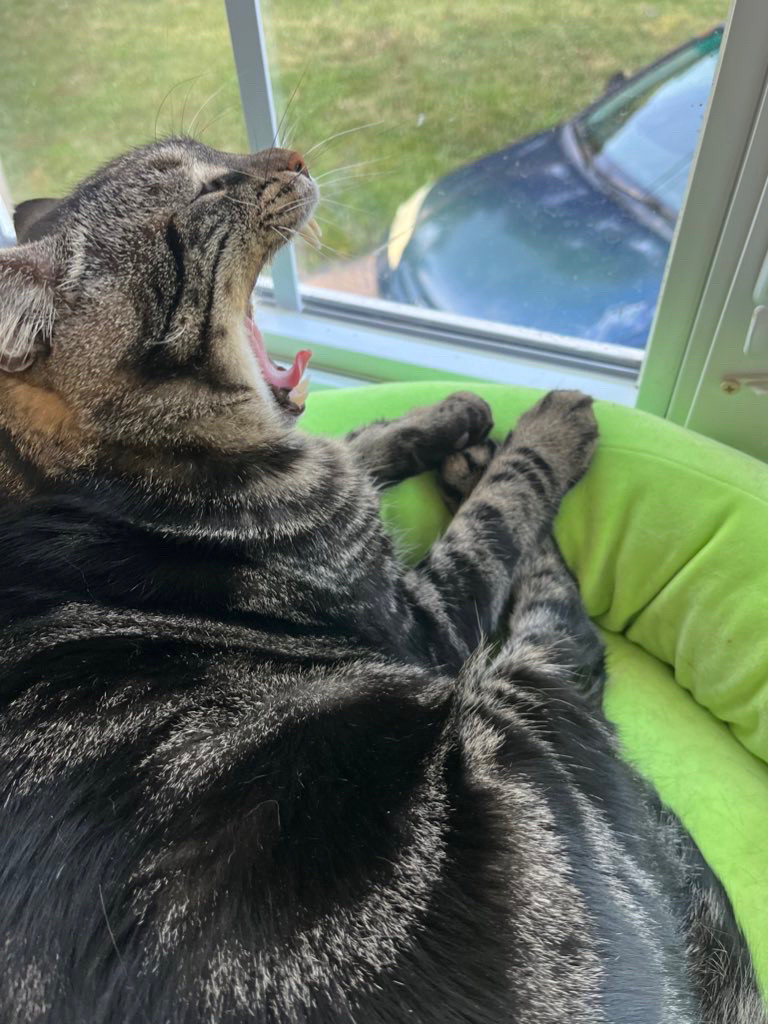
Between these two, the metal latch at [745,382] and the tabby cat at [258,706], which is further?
the metal latch at [745,382]

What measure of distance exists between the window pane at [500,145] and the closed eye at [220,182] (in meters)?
0.40

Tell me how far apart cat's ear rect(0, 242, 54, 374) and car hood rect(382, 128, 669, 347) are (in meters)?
1.11

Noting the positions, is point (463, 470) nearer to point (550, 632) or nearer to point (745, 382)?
point (550, 632)

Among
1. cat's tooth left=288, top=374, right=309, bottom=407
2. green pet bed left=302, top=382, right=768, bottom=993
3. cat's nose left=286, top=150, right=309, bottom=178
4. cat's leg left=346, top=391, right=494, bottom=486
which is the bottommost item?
green pet bed left=302, top=382, right=768, bottom=993

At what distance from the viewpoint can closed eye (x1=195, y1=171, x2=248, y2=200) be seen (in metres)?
1.12

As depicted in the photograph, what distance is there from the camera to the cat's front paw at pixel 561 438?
4.39 ft

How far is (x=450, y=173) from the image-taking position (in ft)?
6.02

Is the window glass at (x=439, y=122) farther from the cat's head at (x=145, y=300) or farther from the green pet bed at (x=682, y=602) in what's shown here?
the green pet bed at (x=682, y=602)

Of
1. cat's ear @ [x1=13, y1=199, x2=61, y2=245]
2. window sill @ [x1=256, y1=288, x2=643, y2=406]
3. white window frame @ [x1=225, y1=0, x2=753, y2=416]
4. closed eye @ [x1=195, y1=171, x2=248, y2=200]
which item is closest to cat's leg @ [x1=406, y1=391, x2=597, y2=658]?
white window frame @ [x1=225, y1=0, x2=753, y2=416]

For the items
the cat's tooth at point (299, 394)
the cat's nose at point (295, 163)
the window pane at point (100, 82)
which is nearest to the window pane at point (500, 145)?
the window pane at point (100, 82)

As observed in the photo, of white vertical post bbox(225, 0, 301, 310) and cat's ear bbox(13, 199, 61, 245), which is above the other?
white vertical post bbox(225, 0, 301, 310)

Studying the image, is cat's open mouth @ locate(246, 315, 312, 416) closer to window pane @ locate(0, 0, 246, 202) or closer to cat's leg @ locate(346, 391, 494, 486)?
cat's leg @ locate(346, 391, 494, 486)

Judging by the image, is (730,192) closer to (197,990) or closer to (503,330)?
(503,330)

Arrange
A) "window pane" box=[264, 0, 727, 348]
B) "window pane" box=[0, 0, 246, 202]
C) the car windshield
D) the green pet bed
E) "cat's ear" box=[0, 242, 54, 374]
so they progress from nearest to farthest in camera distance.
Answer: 1. "cat's ear" box=[0, 242, 54, 374]
2. the green pet bed
3. the car windshield
4. "window pane" box=[264, 0, 727, 348]
5. "window pane" box=[0, 0, 246, 202]
